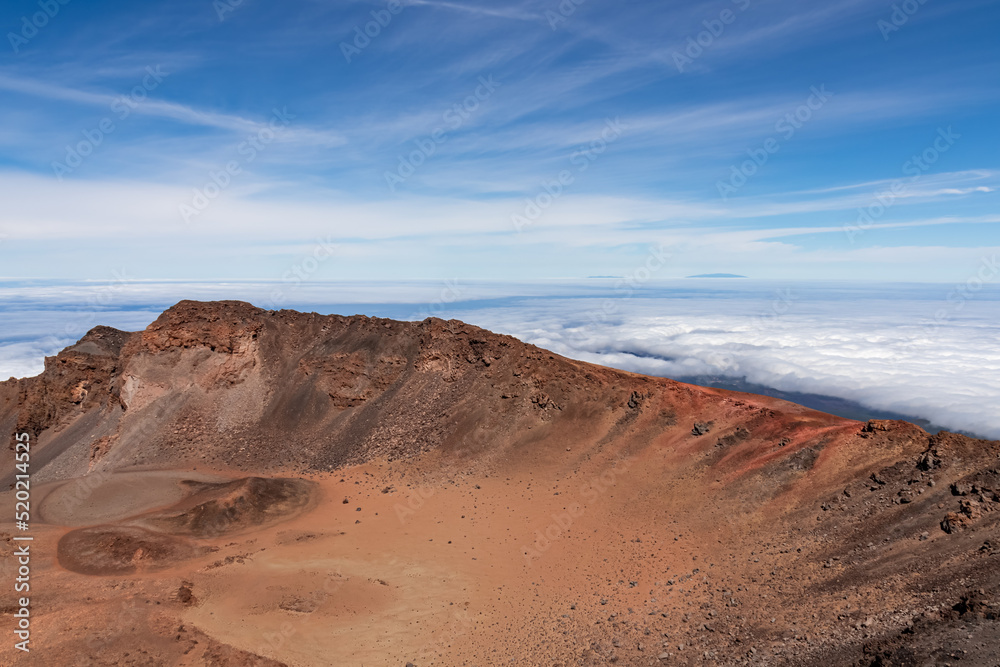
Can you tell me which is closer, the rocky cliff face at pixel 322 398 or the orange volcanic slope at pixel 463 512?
the orange volcanic slope at pixel 463 512

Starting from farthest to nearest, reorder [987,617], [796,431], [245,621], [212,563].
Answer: [796,431], [212,563], [245,621], [987,617]

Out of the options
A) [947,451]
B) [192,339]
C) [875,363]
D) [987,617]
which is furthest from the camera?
[875,363]

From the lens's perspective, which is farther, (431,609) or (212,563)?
(212,563)

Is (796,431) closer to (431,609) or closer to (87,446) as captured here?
(431,609)

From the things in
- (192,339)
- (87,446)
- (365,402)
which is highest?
(192,339)

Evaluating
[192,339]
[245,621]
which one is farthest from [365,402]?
[245,621]

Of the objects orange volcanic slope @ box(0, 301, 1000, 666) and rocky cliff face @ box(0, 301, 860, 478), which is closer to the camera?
orange volcanic slope @ box(0, 301, 1000, 666)

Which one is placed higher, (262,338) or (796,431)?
(262,338)
